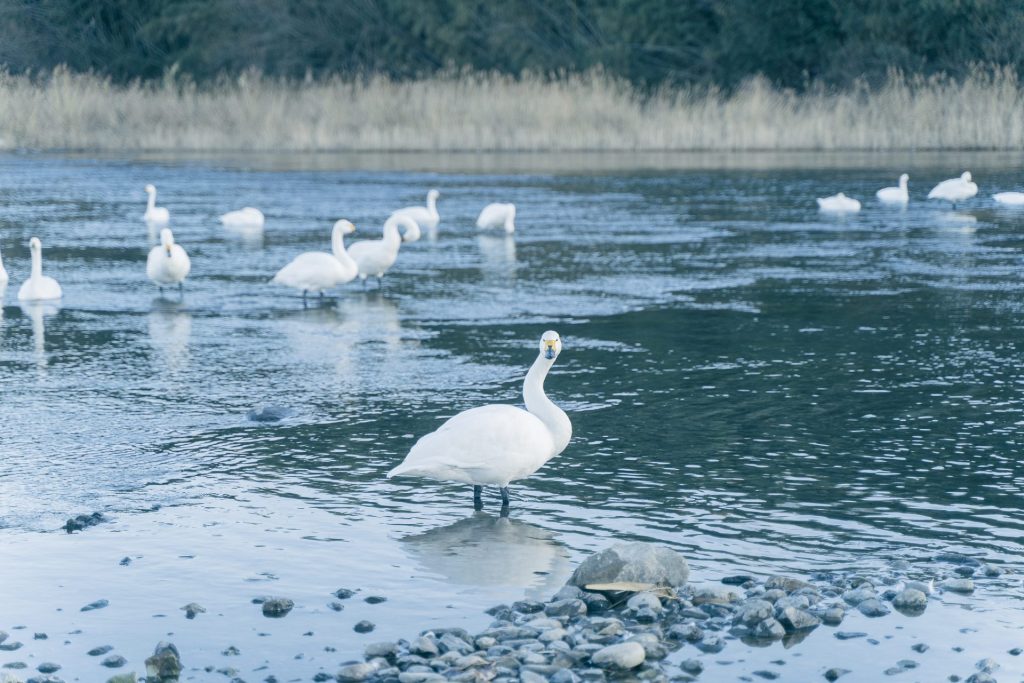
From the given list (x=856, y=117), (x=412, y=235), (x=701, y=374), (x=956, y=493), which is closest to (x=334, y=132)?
(x=856, y=117)

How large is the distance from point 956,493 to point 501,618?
280cm

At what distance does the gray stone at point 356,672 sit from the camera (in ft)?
17.3

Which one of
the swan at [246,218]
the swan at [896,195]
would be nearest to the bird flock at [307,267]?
the swan at [246,218]

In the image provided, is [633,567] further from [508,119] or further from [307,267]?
[508,119]

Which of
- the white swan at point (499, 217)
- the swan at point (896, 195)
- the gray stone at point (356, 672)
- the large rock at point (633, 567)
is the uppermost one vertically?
the swan at point (896, 195)

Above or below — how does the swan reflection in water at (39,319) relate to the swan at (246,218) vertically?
below

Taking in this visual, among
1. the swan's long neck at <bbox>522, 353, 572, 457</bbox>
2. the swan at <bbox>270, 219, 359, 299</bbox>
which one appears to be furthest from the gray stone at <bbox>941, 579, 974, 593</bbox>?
the swan at <bbox>270, 219, 359, 299</bbox>

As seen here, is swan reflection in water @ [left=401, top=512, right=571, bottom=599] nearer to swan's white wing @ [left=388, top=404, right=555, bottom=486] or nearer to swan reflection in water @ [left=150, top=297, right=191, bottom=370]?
swan's white wing @ [left=388, top=404, right=555, bottom=486]

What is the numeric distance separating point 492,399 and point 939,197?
15129 mm

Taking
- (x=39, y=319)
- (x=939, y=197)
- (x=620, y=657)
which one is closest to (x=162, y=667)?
(x=620, y=657)

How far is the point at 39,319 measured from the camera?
1384 cm

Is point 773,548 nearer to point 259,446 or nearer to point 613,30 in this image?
point 259,446

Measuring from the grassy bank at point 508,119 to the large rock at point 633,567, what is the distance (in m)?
29.7

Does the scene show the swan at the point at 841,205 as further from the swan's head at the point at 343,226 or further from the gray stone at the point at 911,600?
the gray stone at the point at 911,600
